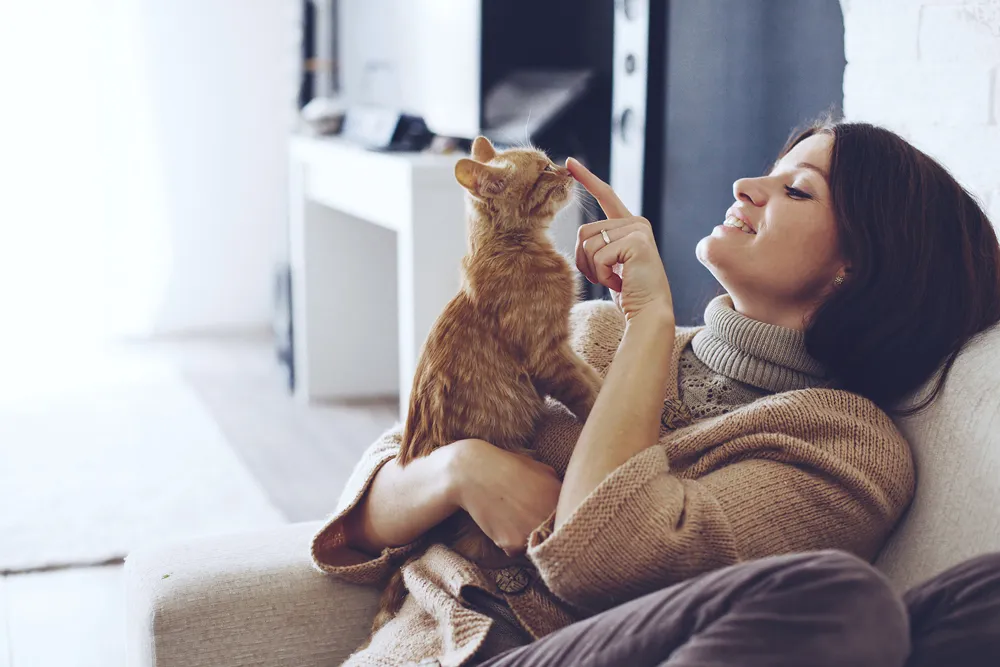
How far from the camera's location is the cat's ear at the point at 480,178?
4.38ft

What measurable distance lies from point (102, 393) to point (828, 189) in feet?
10.3

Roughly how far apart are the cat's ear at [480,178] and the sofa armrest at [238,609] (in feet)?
1.63

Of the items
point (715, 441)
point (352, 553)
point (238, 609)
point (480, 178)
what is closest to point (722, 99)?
point (480, 178)

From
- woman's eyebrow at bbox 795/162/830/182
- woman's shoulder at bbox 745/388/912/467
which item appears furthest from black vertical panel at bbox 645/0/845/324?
woman's shoulder at bbox 745/388/912/467

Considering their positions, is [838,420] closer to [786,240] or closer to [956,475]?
[956,475]

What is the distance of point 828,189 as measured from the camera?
132 cm

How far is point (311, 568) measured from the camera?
4.33 ft

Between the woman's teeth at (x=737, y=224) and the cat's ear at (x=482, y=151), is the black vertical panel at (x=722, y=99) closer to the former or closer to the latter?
the woman's teeth at (x=737, y=224)

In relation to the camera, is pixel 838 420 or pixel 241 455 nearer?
pixel 838 420

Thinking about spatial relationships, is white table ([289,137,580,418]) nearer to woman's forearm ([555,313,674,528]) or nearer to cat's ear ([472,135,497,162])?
cat's ear ([472,135,497,162])

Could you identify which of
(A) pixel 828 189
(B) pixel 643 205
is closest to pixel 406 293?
(B) pixel 643 205

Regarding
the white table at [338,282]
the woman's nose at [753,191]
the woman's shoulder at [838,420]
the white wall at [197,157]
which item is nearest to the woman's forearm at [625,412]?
the woman's shoulder at [838,420]

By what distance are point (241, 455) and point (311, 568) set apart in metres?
2.00

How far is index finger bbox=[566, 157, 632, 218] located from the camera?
53.2 inches
